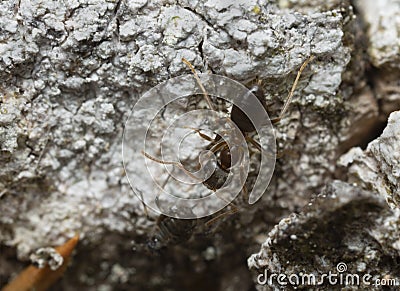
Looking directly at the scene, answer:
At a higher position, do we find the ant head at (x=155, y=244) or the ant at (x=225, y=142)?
the ant at (x=225, y=142)

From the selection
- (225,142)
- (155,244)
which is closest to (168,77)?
(225,142)

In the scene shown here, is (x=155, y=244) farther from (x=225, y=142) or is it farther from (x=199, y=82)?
(x=199, y=82)

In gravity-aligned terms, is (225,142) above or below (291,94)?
below

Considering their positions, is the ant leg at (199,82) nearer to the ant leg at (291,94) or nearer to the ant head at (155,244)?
the ant leg at (291,94)

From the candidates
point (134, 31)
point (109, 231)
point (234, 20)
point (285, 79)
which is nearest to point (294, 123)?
point (285, 79)

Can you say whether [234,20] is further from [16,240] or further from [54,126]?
[16,240]

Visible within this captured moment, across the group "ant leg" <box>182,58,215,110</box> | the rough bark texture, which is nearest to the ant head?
the rough bark texture

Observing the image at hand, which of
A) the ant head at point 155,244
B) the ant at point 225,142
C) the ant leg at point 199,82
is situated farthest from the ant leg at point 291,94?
the ant head at point 155,244

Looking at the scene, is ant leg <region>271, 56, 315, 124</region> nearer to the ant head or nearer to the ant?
the ant
